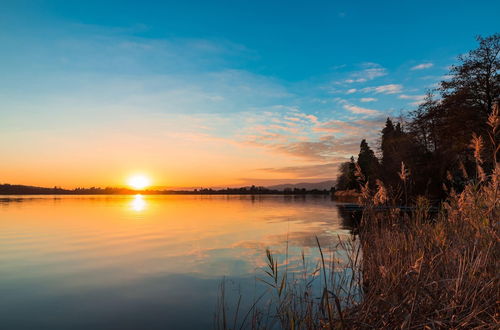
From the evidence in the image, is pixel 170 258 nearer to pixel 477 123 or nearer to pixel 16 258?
pixel 16 258

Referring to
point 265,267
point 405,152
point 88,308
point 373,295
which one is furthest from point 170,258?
point 405,152

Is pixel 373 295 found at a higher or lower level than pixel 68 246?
higher

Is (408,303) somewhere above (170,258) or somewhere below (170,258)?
above

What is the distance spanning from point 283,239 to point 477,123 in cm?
2598

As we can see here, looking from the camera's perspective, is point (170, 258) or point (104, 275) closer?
point (104, 275)

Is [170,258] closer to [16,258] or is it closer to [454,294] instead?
[16,258]

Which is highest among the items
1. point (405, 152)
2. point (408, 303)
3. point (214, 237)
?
point (405, 152)

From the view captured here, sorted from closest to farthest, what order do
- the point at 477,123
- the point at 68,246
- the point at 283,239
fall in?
the point at 68,246
the point at 283,239
the point at 477,123

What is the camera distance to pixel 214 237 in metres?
19.8

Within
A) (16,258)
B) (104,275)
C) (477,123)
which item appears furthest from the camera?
(477,123)

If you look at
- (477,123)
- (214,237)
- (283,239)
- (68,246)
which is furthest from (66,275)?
(477,123)

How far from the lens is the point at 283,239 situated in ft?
59.8

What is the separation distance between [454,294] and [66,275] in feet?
37.7

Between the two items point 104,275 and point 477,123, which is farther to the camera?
point 477,123
